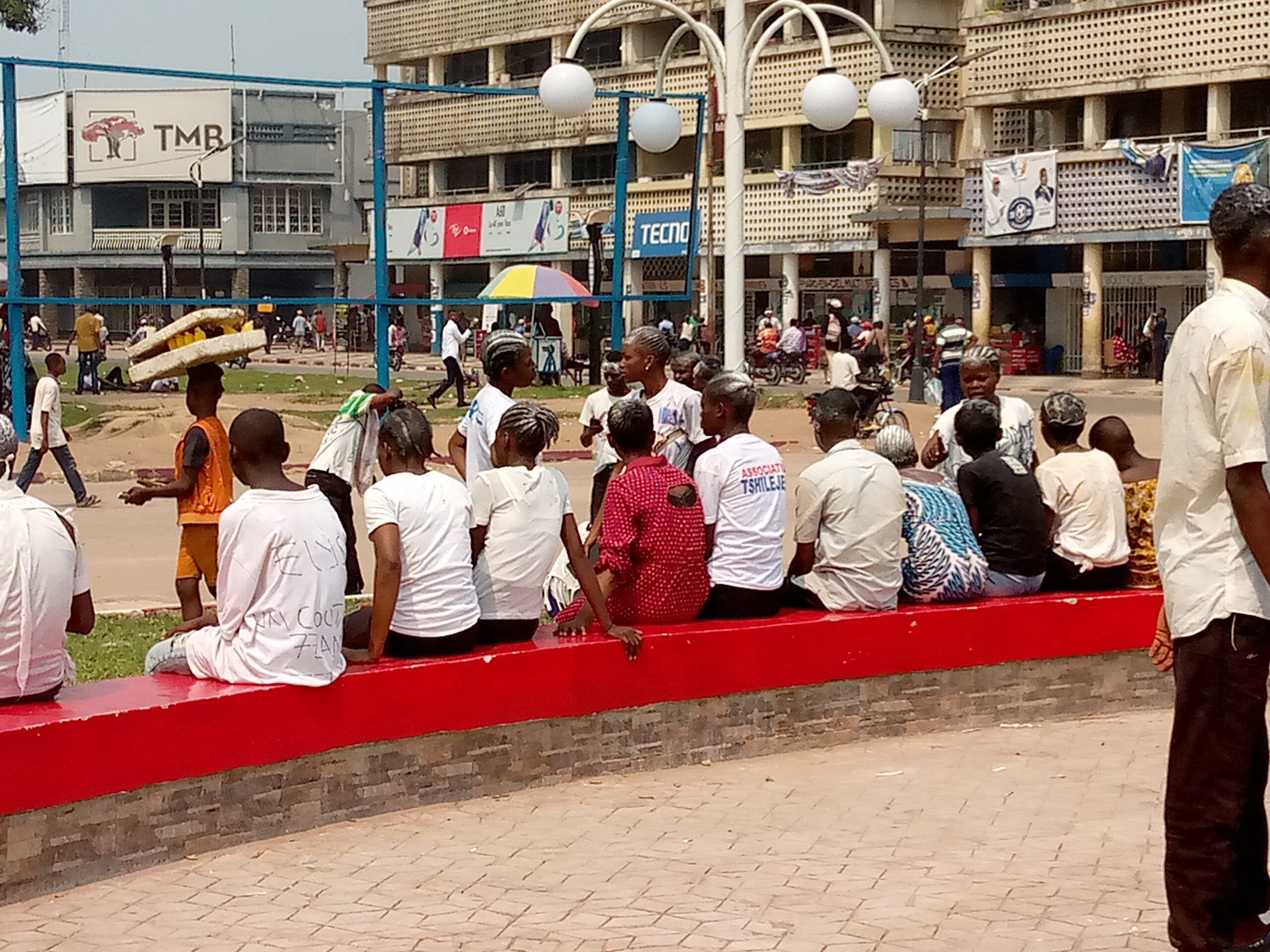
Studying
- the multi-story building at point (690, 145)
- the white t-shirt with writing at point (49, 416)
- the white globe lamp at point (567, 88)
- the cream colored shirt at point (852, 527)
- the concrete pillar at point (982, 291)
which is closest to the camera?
the cream colored shirt at point (852, 527)

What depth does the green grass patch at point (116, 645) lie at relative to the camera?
817 centimetres

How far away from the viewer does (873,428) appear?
1781 centimetres

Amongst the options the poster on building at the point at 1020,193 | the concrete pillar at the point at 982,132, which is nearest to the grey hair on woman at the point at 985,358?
the poster on building at the point at 1020,193

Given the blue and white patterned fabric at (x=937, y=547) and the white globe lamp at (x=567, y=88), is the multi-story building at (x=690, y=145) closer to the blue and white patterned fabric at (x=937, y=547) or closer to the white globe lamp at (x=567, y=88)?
the white globe lamp at (x=567, y=88)

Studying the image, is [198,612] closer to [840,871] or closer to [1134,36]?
[840,871]

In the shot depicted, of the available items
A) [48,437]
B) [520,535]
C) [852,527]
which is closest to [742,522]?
[852,527]

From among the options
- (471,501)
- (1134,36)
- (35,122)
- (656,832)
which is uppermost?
(1134,36)

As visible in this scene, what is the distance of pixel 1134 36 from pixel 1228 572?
135 ft

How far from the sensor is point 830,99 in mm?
12328

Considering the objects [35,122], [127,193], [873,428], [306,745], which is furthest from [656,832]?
[127,193]

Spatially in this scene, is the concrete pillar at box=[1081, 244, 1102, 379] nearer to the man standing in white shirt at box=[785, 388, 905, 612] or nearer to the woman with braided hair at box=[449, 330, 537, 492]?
the woman with braided hair at box=[449, 330, 537, 492]

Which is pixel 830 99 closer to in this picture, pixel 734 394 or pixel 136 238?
pixel 734 394

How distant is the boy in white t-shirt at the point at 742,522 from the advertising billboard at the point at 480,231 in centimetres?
579

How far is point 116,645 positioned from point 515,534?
3.01m
